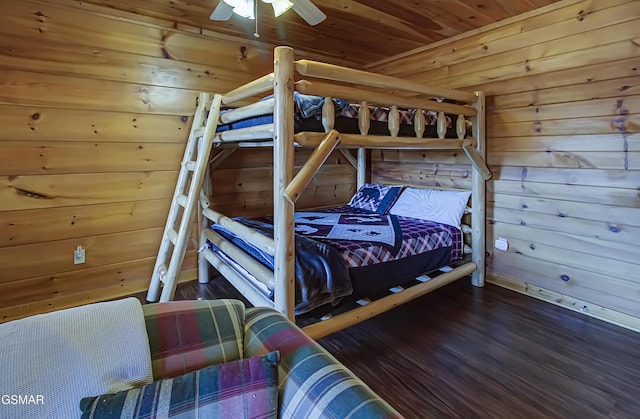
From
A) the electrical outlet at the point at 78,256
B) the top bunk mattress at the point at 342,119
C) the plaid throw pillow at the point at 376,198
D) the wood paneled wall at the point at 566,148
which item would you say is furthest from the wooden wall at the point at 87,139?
the wood paneled wall at the point at 566,148

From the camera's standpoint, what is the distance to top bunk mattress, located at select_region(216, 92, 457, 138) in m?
1.81

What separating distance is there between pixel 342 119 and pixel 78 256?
213cm

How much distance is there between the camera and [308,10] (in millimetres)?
1902

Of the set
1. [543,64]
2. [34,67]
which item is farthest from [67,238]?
[543,64]

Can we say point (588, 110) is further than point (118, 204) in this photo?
No

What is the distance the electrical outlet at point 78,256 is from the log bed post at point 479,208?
2980 millimetres

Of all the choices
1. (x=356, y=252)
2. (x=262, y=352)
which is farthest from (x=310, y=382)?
(x=356, y=252)

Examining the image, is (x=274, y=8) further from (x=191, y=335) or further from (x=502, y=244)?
(x=502, y=244)

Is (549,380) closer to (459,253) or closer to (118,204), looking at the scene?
(459,253)

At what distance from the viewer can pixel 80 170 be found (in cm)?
248

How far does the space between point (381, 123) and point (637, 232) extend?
1.71 meters

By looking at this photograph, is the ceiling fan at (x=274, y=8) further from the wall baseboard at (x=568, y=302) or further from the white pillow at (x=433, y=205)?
the wall baseboard at (x=568, y=302)

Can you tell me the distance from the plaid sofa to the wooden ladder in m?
1.43

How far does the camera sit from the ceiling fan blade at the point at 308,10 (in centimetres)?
183
